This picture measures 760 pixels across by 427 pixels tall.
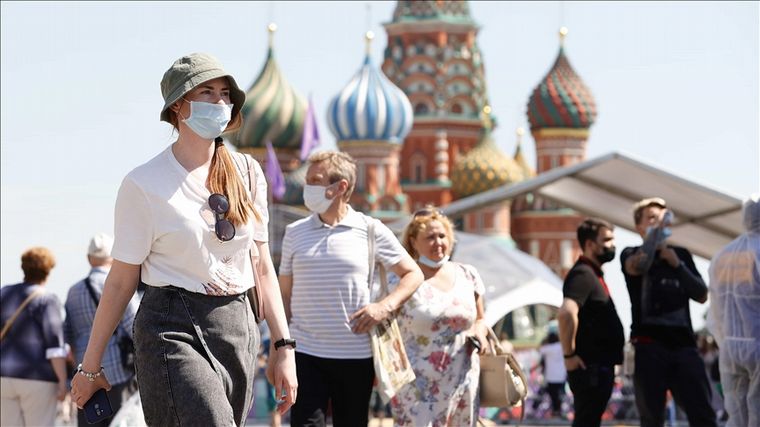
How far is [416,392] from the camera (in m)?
7.84

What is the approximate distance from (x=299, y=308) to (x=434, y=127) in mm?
Answer: 62562

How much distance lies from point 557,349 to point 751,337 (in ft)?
43.1

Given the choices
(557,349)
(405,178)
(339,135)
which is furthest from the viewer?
(405,178)

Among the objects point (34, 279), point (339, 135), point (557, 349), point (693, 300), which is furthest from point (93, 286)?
point (339, 135)

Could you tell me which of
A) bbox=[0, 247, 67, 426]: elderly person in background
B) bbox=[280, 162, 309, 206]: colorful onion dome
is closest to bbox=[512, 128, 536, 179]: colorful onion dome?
bbox=[280, 162, 309, 206]: colorful onion dome

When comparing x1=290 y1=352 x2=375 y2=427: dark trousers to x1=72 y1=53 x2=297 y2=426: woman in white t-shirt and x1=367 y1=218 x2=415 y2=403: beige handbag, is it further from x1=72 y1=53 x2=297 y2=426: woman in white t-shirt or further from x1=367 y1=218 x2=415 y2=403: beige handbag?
x1=72 y1=53 x2=297 y2=426: woman in white t-shirt

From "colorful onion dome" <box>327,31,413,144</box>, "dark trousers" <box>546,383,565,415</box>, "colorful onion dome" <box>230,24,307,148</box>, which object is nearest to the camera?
"dark trousers" <box>546,383,565,415</box>

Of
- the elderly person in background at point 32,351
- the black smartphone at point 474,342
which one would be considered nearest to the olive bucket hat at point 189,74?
the black smartphone at point 474,342

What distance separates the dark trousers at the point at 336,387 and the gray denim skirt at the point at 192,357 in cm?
213

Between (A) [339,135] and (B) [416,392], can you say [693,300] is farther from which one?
(A) [339,135]

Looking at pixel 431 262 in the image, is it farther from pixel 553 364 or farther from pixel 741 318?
pixel 553 364

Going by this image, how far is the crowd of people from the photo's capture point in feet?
15.8

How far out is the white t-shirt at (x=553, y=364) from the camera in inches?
800

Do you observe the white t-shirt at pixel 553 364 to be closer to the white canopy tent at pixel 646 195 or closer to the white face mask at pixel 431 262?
the white canopy tent at pixel 646 195
